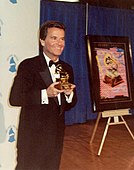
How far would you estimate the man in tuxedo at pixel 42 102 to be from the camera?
3.76 feet

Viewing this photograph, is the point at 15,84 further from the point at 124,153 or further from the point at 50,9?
the point at 50,9

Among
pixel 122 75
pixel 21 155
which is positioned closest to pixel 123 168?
pixel 122 75

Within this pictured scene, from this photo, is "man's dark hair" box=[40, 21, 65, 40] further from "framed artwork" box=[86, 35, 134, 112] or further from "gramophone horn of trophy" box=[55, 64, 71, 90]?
"framed artwork" box=[86, 35, 134, 112]

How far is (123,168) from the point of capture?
226 cm

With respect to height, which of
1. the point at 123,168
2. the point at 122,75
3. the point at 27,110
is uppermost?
the point at 122,75

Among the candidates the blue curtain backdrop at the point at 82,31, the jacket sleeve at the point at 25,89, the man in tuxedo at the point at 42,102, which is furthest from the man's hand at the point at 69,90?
the blue curtain backdrop at the point at 82,31

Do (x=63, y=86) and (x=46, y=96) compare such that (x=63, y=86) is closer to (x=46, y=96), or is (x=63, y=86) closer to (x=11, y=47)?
(x=46, y=96)

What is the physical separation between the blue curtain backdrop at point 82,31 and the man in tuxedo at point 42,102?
2.34 meters

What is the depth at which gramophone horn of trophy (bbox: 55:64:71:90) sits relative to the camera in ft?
3.61

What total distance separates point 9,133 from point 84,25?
7.62 ft

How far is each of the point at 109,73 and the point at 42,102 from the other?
1.37m

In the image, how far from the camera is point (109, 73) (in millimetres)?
2453

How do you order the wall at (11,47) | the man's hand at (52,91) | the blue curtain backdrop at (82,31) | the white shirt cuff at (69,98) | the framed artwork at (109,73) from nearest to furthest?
1. the man's hand at (52,91)
2. the white shirt cuff at (69,98)
3. the wall at (11,47)
4. the framed artwork at (109,73)
5. the blue curtain backdrop at (82,31)

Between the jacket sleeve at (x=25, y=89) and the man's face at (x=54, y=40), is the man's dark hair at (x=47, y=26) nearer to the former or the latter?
the man's face at (x=54, y=40)
